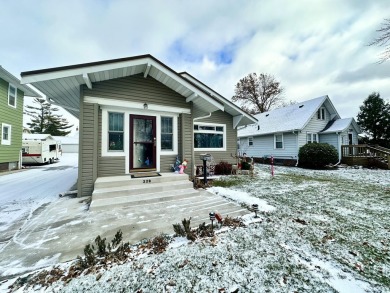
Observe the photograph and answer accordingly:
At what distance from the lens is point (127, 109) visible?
557 cm

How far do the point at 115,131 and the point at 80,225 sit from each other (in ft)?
10.0

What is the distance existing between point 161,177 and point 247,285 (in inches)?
153

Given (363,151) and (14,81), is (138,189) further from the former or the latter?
(363,151)

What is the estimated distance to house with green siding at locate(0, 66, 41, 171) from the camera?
9777 mm

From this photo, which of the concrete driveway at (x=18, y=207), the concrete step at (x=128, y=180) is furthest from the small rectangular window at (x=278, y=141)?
the concrete driveway at (x=18, y=207)

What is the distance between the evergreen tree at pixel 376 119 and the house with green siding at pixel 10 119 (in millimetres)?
32426

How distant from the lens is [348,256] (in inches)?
90.7

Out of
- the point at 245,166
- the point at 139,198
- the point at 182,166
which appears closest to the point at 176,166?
the point at 182,166

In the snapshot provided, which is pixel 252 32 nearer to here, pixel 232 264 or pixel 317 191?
pixel 317 191

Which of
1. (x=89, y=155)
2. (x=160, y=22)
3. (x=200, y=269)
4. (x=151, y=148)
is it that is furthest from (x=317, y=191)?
(x=160, y=22)

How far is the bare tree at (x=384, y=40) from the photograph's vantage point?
5551 millimetres

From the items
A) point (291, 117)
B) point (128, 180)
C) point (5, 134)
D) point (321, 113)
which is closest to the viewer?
point (128, 180)

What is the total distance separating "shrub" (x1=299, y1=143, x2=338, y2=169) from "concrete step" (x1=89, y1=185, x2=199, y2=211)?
34.8ft

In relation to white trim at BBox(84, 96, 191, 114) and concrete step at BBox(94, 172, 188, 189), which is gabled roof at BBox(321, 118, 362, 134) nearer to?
white trim at BBox(84, 96, 191, 114)
